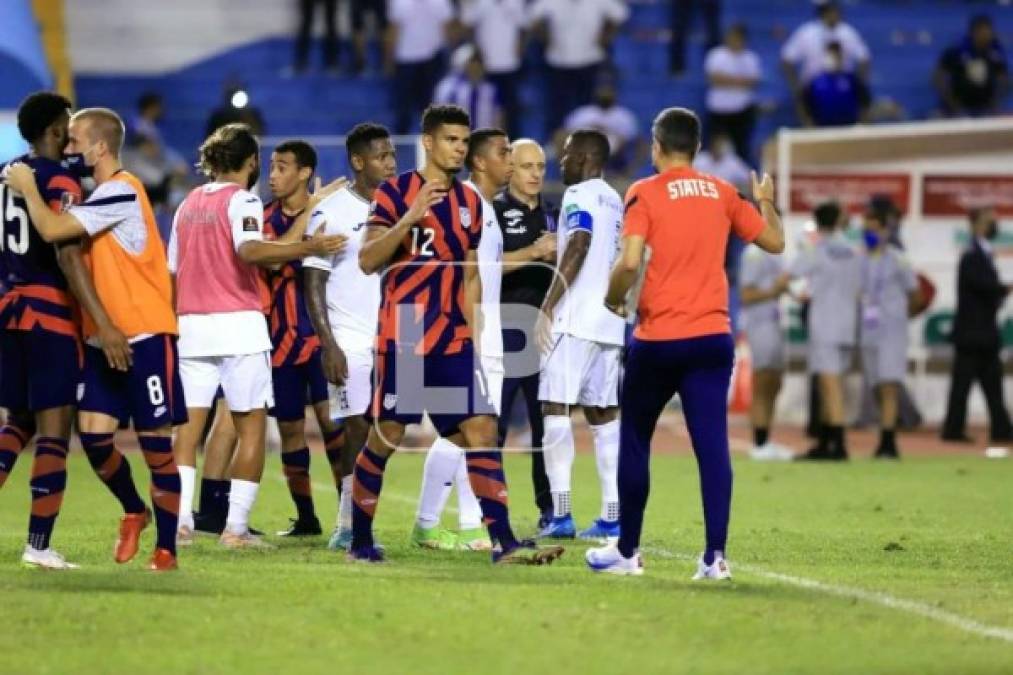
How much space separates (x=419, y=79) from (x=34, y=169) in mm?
16979

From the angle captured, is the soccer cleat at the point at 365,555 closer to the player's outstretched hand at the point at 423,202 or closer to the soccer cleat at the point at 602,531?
the player's outstretched hand at the point at 423,202

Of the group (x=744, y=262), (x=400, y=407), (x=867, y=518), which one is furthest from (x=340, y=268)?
(x=744, y=262)

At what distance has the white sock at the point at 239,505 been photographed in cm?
1123

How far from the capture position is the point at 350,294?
455 inches

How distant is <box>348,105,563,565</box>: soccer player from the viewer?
389 inches

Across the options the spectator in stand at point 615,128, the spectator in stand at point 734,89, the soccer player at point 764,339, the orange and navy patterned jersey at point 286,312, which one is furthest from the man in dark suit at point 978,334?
the orange and navy patterned jersey at point 286,312

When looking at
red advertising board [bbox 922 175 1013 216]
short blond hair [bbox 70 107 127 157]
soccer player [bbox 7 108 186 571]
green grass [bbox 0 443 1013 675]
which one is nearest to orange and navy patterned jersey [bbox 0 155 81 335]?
soccer player [bbox 7 108 186 571]

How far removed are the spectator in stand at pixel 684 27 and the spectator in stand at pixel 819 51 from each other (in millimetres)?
1097

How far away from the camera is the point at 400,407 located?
991 cm

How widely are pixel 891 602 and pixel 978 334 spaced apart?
528 inches

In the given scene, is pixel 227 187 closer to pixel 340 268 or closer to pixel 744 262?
pixel 340 268

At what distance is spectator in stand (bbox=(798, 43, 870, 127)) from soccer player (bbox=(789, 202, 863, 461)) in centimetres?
587

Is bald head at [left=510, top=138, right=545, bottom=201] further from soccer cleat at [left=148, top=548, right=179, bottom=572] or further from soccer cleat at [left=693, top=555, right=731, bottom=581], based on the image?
soccer cleat at [left=148, top=548, right=179, bottom=572]

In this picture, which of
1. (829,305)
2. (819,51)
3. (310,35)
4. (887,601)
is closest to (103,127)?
(887,601)
